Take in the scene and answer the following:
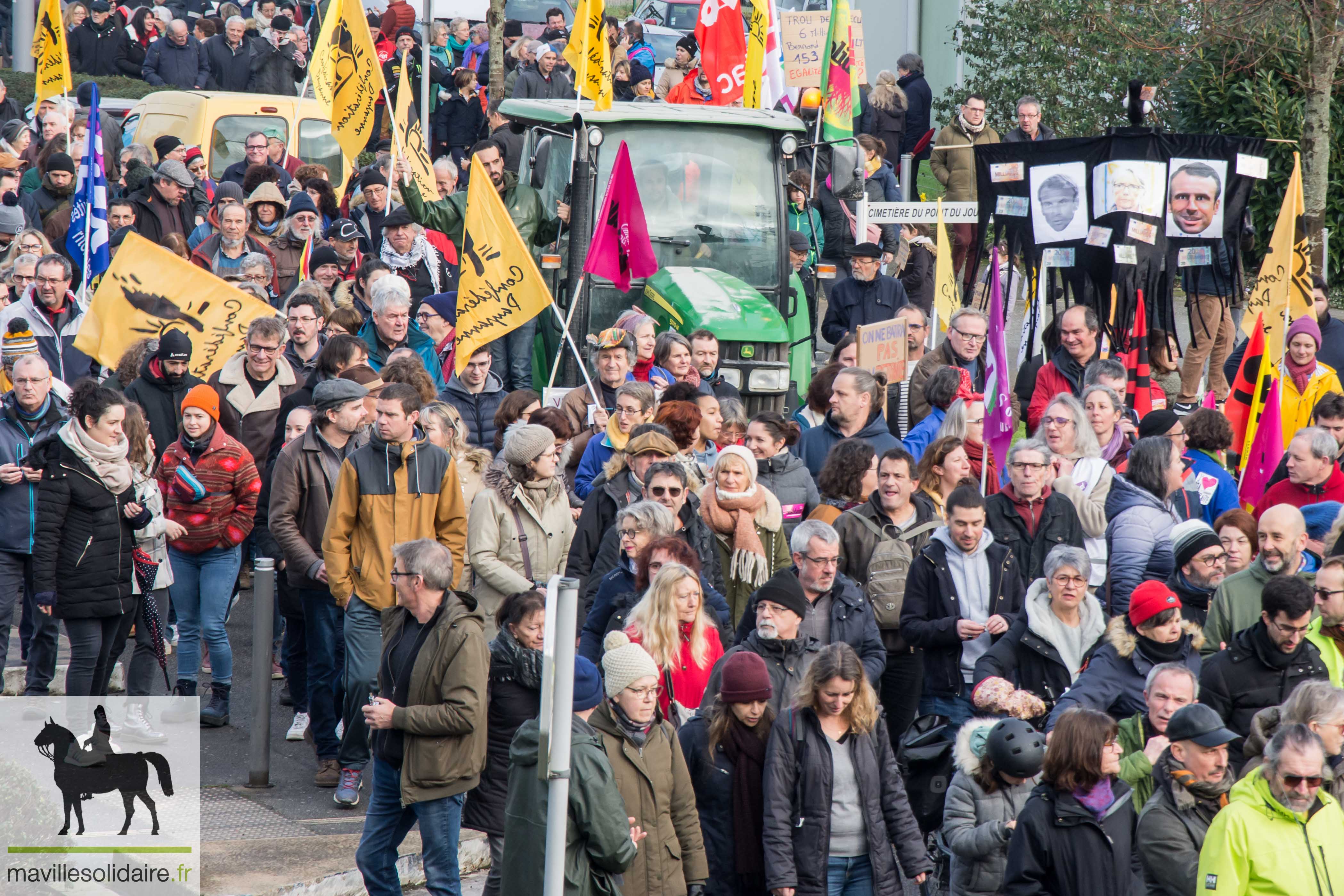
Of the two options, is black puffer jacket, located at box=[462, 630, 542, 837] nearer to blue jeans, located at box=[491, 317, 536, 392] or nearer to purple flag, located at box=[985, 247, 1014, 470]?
purple flag, located at box=[985, 247, 1014, 470]

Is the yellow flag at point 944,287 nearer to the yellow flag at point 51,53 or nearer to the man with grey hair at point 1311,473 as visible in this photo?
the man with grey hair at point 1311,473

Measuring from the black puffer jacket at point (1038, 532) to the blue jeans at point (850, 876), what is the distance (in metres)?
2.01

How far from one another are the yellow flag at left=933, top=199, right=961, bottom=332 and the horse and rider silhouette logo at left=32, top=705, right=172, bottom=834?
760 cm

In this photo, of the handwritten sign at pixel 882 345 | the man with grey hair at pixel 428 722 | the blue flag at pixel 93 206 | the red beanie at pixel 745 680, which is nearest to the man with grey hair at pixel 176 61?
the blue flag at pixel 93 206

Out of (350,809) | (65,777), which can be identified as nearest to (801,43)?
(350,809)

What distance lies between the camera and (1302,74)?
1792 cm

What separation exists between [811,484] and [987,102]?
16157 millimetres

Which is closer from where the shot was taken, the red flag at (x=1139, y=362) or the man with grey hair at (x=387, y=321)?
the man with grey hair at (x=387, y=321)

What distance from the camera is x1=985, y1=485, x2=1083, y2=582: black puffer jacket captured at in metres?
8.02

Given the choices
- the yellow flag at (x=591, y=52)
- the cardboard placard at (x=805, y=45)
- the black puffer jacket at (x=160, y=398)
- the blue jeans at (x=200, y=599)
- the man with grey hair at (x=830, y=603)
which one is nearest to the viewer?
the man with grey hair at (x=830, y=603)

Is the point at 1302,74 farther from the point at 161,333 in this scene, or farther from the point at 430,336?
the point at 161,333

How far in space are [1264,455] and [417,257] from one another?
6421 mm

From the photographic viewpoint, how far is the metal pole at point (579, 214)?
12.9 metres

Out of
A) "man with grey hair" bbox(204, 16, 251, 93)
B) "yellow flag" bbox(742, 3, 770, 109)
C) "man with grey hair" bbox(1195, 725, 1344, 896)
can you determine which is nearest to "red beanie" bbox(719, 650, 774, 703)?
"man with grey hair" bbox(1195, 725, 1344, 896)
